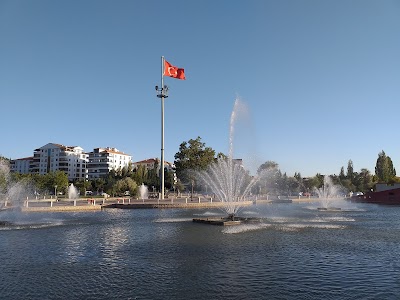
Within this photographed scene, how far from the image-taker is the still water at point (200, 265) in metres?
11.2

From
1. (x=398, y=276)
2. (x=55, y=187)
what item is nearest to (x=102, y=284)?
(x=398, y=276)

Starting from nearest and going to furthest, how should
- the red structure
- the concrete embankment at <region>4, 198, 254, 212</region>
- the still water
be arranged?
the still water, the concrete embankment at <region>4, 198, 254, 212</region>, the red structure

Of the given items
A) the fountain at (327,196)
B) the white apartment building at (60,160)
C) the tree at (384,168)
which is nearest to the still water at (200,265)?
the fountain at (327,196)

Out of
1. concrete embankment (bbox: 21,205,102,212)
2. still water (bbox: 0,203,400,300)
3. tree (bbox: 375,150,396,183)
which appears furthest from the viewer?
tree (bbox: 375,150,396,183)

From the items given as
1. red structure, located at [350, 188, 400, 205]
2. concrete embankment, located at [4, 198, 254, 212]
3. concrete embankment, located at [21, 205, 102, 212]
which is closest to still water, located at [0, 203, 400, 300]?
concrete embankment, located at [21, 205, 102, 212]

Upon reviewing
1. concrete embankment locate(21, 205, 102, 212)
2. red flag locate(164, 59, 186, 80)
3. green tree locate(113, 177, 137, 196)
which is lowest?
concrete embankment locate(21, 205, 102, 212)

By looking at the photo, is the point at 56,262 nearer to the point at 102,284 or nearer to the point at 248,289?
the point at 102,284

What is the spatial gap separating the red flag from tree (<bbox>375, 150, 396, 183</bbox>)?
84.8 metres

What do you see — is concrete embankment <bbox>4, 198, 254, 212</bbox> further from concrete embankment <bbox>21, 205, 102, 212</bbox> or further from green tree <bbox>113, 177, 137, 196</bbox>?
green tree <bbox>113, 177, 137, 196</bbox>

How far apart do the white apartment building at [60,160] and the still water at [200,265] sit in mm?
134203

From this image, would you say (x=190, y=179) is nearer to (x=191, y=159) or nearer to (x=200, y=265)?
(x=191, y=159)

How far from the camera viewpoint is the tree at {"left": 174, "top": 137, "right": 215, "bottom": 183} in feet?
255

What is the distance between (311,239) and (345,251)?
389 centimetres

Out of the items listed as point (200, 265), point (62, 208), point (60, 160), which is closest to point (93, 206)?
point (62, 208)
